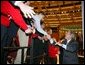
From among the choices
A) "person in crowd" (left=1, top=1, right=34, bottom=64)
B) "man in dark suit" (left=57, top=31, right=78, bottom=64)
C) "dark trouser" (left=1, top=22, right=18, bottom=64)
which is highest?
"person in crowd" (left=1, top=1, right=34, bottom=64)

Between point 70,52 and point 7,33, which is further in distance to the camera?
point 70,52

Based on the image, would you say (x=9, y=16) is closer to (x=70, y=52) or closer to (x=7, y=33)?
(x=7, y=33)

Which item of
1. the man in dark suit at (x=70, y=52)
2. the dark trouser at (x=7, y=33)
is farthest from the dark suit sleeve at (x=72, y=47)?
the dark trouser at (x=7, y=33)

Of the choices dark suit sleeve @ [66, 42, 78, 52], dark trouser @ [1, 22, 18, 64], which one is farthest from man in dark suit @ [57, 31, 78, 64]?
dark trouser @ [1, 22, 18, 64]

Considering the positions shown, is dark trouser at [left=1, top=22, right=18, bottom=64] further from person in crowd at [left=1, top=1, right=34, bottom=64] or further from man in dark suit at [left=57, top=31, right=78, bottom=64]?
man in dark suit at [left=57, top=31, right=78, bottom=64]

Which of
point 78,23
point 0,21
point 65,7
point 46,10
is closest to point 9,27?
point 0,21

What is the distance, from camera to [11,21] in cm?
201

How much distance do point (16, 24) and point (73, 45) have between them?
2486mm

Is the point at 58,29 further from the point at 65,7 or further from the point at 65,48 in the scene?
the point at 65,48

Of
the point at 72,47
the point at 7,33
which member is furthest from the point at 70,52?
the point at 7,33

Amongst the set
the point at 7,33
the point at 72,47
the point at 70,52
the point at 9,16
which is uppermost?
the point at 9,16

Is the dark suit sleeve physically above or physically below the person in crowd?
below

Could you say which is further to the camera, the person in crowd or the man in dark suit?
the man in dark suit

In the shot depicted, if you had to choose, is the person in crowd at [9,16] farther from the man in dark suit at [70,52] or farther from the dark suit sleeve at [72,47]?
the dark suit sleeve at [72,47]
